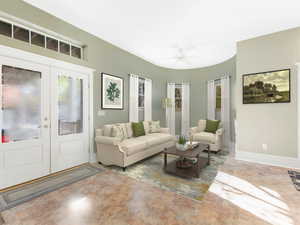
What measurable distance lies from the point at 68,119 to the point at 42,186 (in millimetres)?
1273

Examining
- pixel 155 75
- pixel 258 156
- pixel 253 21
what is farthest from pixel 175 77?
pixel 258 156

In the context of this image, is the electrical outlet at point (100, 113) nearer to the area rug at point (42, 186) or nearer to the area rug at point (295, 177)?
the area rug at point (42, 186)

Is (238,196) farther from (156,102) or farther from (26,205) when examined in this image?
(156,102)

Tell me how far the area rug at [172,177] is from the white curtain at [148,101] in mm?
1911

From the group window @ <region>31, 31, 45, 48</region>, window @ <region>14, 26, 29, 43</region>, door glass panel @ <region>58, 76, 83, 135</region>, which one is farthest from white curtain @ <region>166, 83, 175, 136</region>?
window @ <region>14, 26, 29, 43</region>

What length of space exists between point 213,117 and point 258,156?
2.11m

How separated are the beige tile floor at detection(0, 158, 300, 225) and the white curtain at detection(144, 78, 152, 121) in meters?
2.84

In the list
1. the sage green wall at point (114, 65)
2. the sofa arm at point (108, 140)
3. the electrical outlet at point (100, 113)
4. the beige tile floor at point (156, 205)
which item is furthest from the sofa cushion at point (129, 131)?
the beige tile floor at point (156, 205)

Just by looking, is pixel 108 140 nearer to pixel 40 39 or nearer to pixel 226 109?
pixel 40 39

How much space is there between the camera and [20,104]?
2.44 metres

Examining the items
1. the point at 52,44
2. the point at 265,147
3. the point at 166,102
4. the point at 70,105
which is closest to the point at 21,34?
the point at 52,44

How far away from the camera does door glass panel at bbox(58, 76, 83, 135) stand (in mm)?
2973

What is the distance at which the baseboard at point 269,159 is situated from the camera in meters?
3.06

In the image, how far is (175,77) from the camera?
622 centimetres
